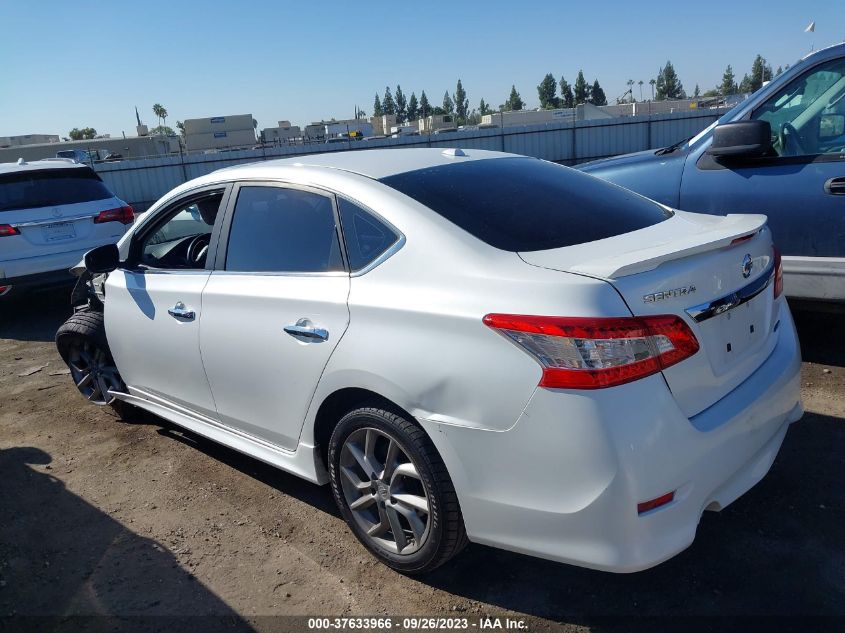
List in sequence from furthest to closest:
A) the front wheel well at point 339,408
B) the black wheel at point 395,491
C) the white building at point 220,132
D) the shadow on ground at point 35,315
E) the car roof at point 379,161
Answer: the white building at point 220,132
the shadow on ground at point 35,315
the car roof at point 379,161
the front wheel well at point 339,408
the black wheel at point 395,491

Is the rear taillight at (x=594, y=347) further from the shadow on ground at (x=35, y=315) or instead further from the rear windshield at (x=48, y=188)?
the rear windshield at (x=48, y=188)

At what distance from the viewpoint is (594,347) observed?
211 centimetres

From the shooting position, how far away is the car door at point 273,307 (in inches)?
112

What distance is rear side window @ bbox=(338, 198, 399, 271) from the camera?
2750 millimetres

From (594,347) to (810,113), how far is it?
3.38 m

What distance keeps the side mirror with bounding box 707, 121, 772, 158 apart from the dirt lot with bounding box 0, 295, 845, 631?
1.54 metres

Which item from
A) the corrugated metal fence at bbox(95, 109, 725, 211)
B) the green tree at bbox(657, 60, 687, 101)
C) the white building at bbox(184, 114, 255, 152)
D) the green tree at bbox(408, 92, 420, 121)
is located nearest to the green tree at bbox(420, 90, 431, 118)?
the green tree at bbox(408, 92, 420, 121)

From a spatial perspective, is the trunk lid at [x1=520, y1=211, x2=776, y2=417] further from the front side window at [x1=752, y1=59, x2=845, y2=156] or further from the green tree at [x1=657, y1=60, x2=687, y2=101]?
the green tree at [x1=657, y1=60, x2=687, y2=101]

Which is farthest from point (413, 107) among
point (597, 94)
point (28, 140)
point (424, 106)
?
point (28, 140)

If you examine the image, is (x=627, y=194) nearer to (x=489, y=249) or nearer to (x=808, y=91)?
(x=489, y=249)

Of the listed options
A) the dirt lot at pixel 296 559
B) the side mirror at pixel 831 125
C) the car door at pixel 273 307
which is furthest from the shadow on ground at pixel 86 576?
the side mirror at pixel 831 125

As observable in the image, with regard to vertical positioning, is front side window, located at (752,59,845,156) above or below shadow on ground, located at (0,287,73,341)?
above

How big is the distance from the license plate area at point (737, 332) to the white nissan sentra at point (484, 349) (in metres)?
0.01

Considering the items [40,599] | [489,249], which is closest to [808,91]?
[489,249]
